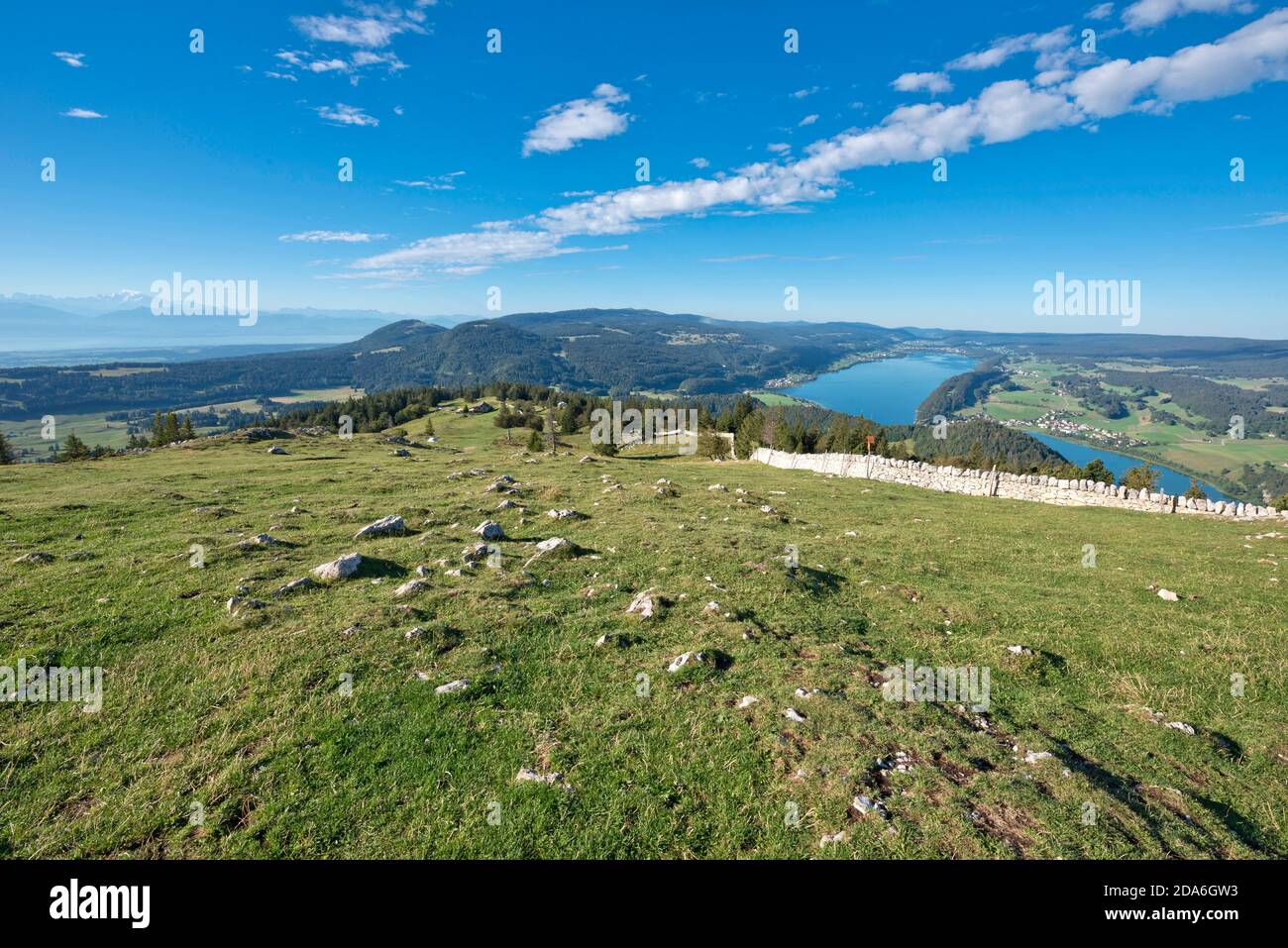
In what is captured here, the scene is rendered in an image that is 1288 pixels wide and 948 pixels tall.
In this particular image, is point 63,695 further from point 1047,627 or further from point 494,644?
point 1047,627

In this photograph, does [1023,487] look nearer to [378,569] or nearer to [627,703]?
[627,703]

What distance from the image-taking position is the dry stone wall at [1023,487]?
2886cm

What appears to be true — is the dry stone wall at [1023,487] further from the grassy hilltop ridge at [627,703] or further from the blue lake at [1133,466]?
the blue lake at [1133,466]

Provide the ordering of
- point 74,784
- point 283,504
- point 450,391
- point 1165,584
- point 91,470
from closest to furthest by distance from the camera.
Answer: point 74,784 < point 1165,584 < point 283,504 < point 91,470 < point 450,391

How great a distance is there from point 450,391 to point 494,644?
16652 cm

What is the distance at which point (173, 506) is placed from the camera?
22.9 m

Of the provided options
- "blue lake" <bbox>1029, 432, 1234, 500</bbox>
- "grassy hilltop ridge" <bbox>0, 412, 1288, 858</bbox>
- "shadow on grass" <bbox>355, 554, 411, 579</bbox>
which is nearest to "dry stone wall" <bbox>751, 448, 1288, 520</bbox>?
"grassy hilltop ridge" <bbox>0, 412, 1288, 858</bbox>

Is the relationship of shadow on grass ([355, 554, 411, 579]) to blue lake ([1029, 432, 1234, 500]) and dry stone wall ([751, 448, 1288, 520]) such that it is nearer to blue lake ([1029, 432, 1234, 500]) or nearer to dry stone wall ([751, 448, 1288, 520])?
dry stone wall ([751, 448, 1288, 520])

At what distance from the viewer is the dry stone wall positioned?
2886 centimetres

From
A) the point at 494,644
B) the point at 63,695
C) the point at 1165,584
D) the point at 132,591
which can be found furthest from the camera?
the point at 1165,584

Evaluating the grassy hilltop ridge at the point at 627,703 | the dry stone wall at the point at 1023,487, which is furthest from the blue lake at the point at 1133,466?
the grassy hilltop ridge at the point at 627,703

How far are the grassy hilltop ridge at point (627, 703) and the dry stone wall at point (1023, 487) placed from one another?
12368mm
